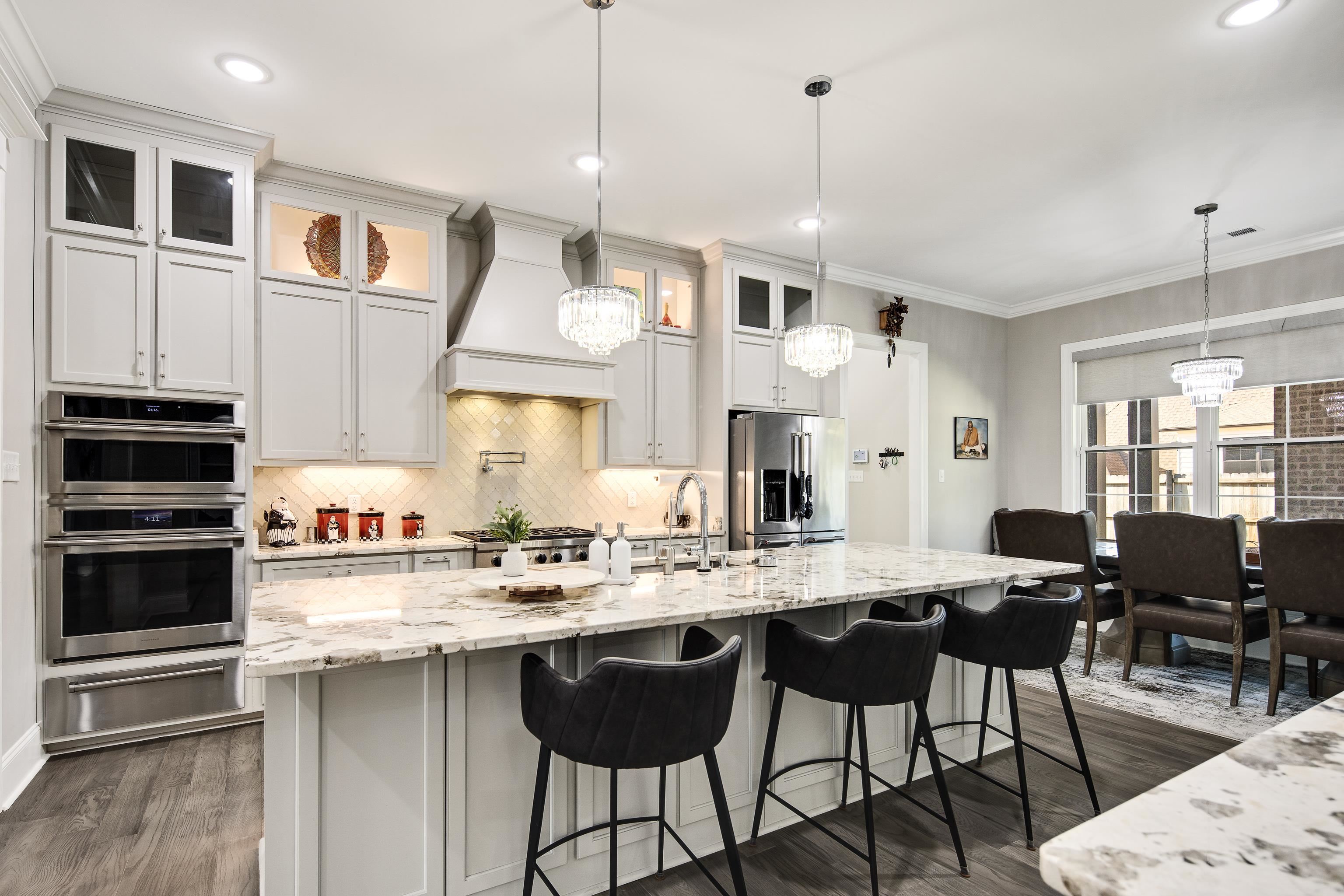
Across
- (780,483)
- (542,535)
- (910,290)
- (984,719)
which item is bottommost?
(984,719)

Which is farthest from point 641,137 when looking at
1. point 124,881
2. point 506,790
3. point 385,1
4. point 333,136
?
point 124,881

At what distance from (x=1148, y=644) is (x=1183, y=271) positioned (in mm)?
2746

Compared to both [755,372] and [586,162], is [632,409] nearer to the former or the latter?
[755,372]

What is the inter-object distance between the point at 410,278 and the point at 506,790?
312 centimetres

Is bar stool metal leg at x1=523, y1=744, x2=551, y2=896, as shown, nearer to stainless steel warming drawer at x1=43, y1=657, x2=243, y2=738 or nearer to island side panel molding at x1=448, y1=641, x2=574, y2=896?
island side panel molding at x1=448, y1=641, x2=574, y2=896

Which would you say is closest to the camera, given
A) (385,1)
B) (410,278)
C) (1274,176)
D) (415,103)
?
(385,1)

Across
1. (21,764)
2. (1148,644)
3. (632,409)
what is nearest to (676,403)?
(632,409)

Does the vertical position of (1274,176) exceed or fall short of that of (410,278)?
it exceeds it

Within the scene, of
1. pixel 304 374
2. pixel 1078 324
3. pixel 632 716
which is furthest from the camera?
pixel 1078 324

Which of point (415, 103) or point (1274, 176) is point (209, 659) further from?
point (1274, 176)

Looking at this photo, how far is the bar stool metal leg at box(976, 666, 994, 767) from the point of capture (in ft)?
9.27

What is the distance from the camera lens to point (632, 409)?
4.68 metres

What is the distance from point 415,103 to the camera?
2.95 metres

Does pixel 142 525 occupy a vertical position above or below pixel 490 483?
below
